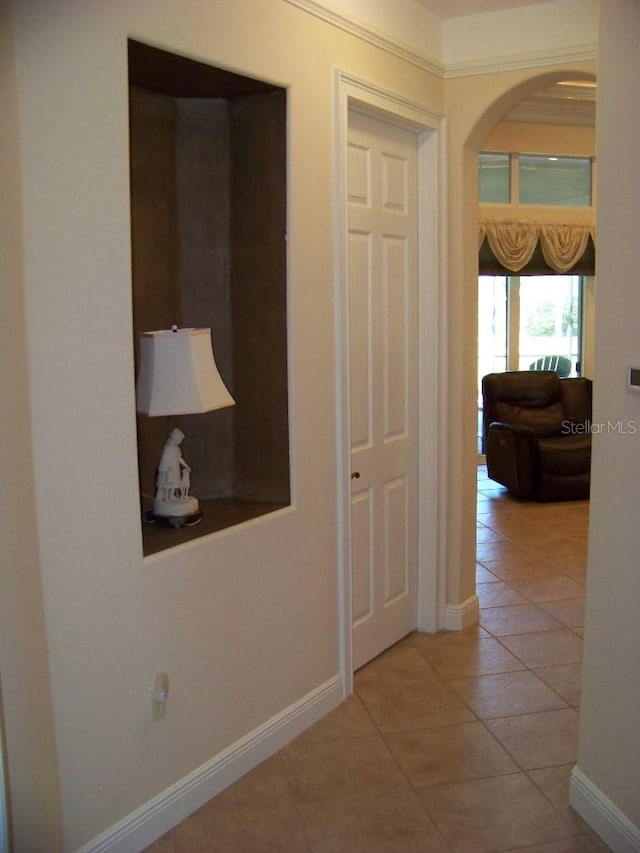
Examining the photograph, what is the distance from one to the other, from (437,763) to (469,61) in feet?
9.36

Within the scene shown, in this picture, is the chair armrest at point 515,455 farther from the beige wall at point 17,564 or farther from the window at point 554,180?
the beige wall at point 17,564

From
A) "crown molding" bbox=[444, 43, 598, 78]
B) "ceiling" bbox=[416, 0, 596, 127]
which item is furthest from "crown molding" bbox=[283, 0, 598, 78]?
"ceiling" bbox=[416, 0, 596, 127]

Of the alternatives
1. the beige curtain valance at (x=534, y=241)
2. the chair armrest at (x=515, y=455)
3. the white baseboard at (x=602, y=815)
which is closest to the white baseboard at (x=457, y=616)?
the white baseboard at (x=602, y=815)

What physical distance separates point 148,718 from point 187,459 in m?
0.96

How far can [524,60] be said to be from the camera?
3.57 m

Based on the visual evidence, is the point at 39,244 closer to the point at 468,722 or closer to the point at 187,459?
the point at 187,459

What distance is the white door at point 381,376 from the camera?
3383 millimetres

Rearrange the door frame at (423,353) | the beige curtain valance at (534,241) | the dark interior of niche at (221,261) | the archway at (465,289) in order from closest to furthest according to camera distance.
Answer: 1. the dark interior of niche at (221,261)
2. the door frame at (423,353)
3. the archway at (465,289)
4. the beige curtain valance at (534,241)

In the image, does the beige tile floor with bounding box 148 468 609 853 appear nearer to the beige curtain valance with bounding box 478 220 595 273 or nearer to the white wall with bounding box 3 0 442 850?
the white wall with bounding box 3 0 442 850

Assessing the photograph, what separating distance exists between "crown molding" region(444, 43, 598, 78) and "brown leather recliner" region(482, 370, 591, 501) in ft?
11.0

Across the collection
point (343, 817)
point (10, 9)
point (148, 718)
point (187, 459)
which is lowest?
point (343, 817)

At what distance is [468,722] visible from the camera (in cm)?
313

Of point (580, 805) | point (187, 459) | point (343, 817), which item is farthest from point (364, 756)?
point (187, 459)

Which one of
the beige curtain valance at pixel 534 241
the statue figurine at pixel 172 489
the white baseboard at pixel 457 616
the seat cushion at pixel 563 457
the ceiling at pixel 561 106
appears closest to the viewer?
the statue figurine at pixel 172 489
